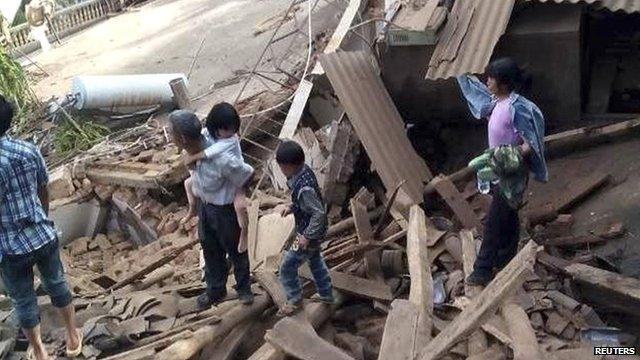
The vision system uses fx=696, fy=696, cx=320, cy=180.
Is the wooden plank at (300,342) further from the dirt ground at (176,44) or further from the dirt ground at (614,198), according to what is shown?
the dirt ground at (176,44)

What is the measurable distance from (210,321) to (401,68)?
13.2ft

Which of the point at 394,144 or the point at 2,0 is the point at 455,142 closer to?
the point at 394,144

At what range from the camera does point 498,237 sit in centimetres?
486

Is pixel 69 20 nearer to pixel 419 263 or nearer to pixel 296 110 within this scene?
pixel 296 110

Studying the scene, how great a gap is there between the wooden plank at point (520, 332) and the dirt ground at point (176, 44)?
6.31m

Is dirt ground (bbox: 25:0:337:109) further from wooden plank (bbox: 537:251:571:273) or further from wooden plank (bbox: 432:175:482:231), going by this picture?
wooden plank (bbox: 537:251:571:273)

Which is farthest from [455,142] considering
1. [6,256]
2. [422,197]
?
[6,256]

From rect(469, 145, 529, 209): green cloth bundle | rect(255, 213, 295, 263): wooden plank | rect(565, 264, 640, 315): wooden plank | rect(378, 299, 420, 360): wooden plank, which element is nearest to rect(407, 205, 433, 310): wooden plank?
rect(378, 299, 420, 360): wooden plank

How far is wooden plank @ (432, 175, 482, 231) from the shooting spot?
6156mm

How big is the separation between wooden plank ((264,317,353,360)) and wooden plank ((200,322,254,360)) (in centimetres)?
38

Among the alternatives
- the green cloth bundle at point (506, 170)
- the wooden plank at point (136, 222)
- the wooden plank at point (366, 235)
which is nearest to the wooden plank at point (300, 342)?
the wooden plank at point (366, 235)

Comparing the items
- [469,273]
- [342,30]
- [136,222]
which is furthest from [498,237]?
[136,222]

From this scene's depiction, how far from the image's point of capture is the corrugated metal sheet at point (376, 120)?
6.65 m

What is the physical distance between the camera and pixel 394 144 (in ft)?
22.6
